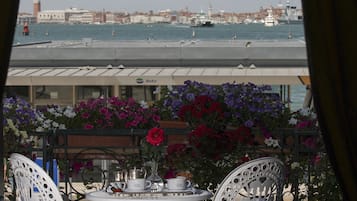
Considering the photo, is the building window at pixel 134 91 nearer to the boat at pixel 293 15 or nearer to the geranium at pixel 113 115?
the boat at pixel 293 15

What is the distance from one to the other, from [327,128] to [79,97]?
Answer: 12225mm

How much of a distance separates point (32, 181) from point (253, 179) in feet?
3.24

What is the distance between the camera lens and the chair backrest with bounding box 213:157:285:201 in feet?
12.4

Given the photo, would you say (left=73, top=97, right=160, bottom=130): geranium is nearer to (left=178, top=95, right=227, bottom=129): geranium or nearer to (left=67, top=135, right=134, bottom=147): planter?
(left=67, top=135, right=134, bottom=147): planter

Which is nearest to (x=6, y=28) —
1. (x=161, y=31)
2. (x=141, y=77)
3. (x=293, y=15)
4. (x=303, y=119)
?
(x=303, y=119)

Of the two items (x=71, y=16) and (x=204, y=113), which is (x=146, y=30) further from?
(x=204, y=113)

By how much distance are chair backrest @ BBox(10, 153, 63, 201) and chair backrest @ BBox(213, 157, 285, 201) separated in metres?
0.72

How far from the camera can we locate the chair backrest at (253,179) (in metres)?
3.77

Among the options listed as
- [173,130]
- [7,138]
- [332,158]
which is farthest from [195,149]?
[332,158]

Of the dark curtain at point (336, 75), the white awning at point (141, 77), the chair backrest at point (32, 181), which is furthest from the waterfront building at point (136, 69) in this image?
the dark curtain at point (336, 75)

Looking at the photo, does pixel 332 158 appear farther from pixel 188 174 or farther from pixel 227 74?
pixel 227 74

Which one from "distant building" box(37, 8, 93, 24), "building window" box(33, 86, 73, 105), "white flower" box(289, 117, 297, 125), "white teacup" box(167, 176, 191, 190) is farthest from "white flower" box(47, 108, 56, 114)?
"building window" box(33, 86, 73, 105)

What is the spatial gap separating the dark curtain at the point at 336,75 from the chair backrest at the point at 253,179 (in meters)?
1.09

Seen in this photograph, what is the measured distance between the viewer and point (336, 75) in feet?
8.77
